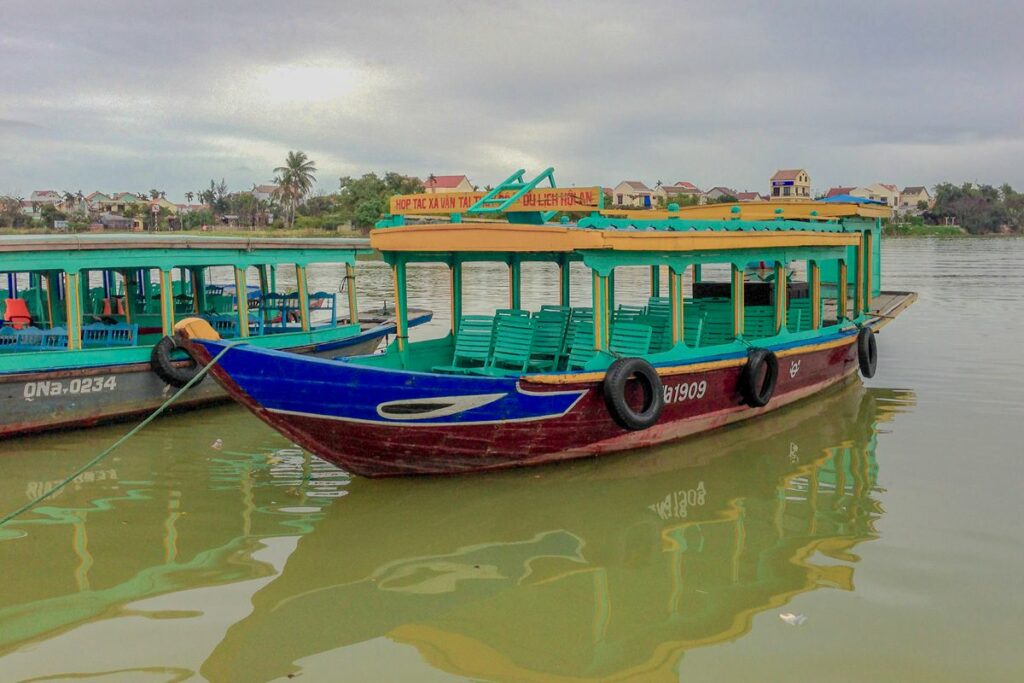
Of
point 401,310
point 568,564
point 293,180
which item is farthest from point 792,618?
point 293,180

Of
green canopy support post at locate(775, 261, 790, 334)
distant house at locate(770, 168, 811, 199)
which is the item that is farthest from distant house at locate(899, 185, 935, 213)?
green canopy support post at locate(775, 261, 790, 334)

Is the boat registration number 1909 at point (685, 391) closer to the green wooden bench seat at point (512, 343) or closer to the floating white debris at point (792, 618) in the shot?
the green wooden bench seat at point (512, 343)

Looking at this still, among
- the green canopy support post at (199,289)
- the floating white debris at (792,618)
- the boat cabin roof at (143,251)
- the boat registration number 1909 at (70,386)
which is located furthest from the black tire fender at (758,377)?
the green canopy support post at (199,289)

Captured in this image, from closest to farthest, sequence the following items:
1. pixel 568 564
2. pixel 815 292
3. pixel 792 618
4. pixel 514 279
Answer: pixel 792 618 < pixel 568 564 < pixel 514 279 < pixel 815 292

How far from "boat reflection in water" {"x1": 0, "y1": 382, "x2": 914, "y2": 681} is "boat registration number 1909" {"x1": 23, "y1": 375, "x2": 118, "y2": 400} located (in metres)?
0.59

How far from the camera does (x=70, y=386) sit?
9.56 meters

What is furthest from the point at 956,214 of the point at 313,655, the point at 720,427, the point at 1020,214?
the point at 313,655

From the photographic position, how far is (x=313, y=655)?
4.89 metres

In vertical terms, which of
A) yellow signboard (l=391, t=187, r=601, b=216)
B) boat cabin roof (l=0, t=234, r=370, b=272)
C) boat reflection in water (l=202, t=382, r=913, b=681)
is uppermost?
yellow signboard (l=391, t=187, r=601, b=216)

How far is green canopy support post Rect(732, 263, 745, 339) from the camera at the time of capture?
940 centimetres

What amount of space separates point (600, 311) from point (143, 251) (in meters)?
5.44

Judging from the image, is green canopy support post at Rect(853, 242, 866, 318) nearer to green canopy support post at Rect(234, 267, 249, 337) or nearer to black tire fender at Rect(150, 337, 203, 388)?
green canopy support post at Rect(234, 267, 249, 337)

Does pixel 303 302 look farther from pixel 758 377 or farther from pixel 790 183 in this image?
pixel 790 183

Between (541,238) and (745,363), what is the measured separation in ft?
8.98
